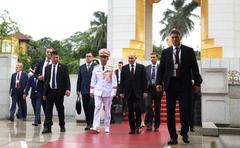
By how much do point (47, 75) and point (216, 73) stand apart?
4572 millimetres

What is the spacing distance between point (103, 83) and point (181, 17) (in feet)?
196

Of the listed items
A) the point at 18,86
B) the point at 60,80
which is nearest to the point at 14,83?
the point at 18,86

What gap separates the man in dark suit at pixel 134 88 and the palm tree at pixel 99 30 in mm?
68477

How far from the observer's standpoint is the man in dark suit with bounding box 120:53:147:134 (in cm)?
1084

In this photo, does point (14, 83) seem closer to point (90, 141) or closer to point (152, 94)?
point (152, 94)

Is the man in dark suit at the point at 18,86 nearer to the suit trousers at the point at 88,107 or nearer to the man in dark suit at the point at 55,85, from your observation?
the suit trousers at the point at 88,107

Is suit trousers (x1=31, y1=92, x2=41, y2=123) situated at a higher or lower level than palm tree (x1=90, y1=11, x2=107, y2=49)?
lower

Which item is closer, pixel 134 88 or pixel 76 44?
pixel 134 88

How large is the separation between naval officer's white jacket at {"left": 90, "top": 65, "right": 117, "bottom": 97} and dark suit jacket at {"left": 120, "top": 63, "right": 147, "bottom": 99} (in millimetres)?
255

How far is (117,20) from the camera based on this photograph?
2198 cm

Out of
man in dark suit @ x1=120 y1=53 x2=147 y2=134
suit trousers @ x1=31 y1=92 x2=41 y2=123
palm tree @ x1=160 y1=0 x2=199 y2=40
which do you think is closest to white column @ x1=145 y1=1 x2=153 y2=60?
suit trousers @ x1=31 y1=92 x2=41 y2=123

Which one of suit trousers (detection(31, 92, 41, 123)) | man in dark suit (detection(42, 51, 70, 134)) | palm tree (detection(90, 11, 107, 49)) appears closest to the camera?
man in dark suit (detection(42, 51, 70, 134))

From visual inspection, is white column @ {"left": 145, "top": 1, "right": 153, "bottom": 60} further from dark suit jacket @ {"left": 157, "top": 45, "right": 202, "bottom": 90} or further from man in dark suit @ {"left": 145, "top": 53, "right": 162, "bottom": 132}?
dark suit jacket @ {"left": 157, "top": 45, "right": 202, "bottom": 90}

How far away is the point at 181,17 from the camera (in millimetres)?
69250
